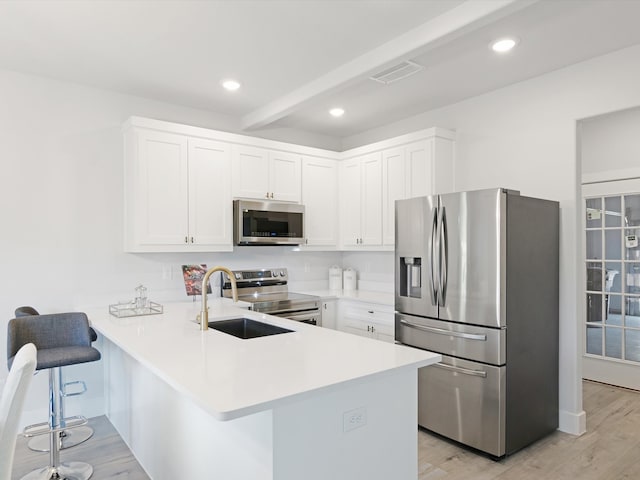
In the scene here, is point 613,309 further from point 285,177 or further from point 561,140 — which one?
point 285,177

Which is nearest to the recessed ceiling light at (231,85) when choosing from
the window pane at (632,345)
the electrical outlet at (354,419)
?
the electrical outlet at (354,419)

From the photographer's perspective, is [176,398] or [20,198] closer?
[176,398]

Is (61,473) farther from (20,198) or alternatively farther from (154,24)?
(154,24)

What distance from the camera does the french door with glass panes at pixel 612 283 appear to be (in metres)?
4.07

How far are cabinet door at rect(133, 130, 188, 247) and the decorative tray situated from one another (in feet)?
1.75

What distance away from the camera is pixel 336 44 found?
2.78m

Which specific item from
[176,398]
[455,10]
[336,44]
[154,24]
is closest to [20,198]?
[154,24]

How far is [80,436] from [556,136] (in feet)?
13.8

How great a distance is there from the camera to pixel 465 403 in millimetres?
2906

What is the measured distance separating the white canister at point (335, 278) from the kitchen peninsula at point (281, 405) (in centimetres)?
250

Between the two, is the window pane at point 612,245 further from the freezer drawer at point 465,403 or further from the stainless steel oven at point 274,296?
the stainless steel oven at point 274,296

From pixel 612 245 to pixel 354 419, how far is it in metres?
3.84

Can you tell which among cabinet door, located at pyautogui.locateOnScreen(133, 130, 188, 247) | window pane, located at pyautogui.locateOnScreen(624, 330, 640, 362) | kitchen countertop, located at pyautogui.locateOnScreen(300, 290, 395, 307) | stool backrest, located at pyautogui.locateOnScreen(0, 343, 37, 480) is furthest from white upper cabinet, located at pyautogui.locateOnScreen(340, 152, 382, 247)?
stool backrest, located at pyautogui.locateOnScreen(0, 343, 37, 480)

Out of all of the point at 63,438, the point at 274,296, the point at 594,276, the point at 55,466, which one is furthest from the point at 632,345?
the point at 63,438
